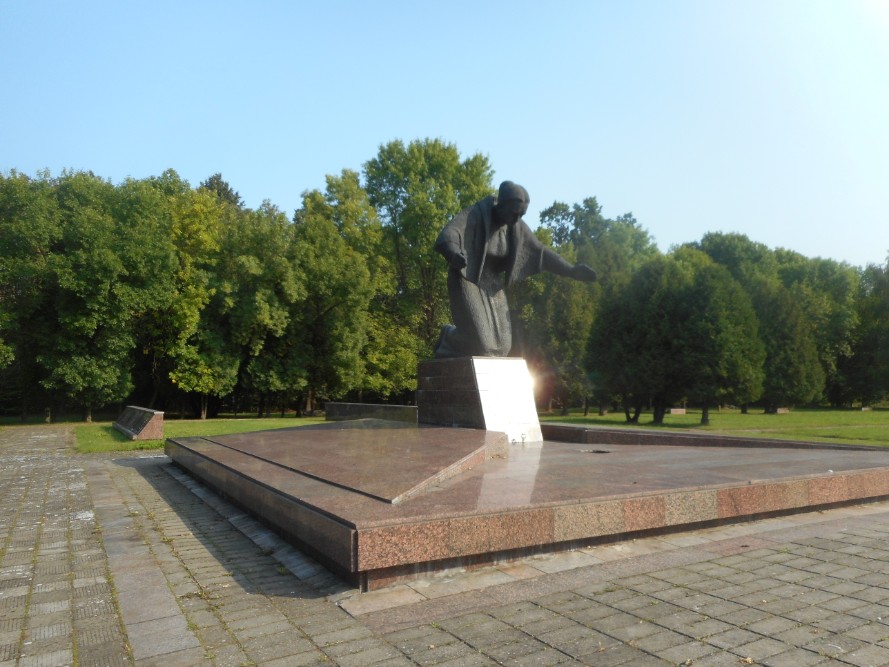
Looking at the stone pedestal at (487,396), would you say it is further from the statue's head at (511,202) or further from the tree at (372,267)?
the tree at (372,267)

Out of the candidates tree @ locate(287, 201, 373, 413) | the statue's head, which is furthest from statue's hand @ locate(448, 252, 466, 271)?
tree @ locate(287, 201, 373, 413)

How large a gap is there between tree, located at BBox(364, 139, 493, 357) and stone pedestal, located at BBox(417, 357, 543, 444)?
22.2 m

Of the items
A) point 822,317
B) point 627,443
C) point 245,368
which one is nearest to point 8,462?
point 627,443

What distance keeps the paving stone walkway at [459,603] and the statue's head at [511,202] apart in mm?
5839

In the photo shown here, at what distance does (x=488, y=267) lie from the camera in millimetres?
10898

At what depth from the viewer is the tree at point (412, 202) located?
32.5m

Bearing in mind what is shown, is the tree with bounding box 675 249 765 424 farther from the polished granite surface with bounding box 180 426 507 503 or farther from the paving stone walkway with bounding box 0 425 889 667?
the paving stone walkway with bounding box 0 425 889 667

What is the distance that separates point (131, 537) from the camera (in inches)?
237

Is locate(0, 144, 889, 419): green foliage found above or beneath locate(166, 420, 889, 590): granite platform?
above

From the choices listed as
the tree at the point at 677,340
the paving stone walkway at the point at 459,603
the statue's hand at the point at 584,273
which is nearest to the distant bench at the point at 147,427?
the paving stone walkway at the point at 459,603

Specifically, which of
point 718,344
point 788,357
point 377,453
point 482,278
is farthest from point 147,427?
point 788,357

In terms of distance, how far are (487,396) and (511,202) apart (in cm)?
307

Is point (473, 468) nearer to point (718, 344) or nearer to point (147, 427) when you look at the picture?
point (147, 427)

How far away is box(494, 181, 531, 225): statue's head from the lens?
33.7 feet
